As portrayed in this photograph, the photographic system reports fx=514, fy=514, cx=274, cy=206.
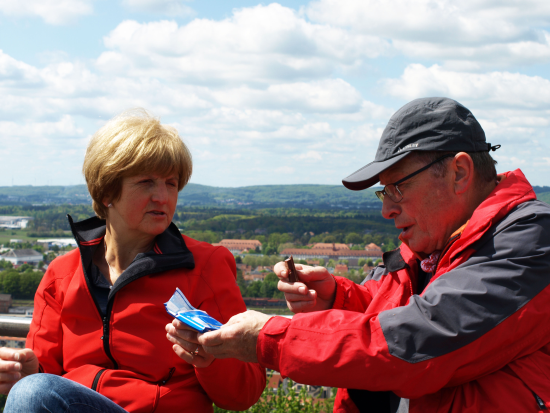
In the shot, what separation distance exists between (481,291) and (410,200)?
0.61 metres

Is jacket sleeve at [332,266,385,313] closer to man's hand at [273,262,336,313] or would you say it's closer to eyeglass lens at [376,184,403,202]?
man's hand at [273,262,336,313]

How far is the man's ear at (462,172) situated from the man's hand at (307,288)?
2.82 feet

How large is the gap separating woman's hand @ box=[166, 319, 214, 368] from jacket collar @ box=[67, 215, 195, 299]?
1.62 ft

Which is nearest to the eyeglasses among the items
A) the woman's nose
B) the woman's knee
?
the woman's nose

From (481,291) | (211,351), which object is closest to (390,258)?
(481,291)

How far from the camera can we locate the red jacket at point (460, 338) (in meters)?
1.70

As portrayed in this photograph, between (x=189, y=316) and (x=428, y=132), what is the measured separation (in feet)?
3.98

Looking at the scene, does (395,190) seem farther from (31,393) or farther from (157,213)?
(31,393)

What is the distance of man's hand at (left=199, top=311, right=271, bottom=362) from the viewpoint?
6.15 feet

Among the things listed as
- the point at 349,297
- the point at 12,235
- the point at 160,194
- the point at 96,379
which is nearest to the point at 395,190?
the point at 349,297

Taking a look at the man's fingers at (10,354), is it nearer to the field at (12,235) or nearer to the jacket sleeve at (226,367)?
the jacket sleeve at (226,367)

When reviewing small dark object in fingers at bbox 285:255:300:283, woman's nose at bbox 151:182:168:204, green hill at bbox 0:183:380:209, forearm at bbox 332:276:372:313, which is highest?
woman's nose at bbox 151:182:168:204

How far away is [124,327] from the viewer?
2482 millimetres

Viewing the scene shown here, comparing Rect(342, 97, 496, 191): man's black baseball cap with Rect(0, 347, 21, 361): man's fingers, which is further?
Rect(0, 347, 21, 361): man's fingers
